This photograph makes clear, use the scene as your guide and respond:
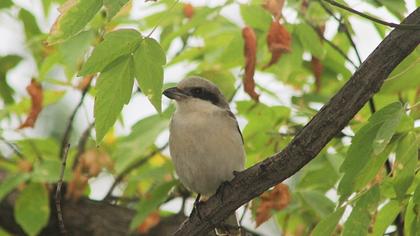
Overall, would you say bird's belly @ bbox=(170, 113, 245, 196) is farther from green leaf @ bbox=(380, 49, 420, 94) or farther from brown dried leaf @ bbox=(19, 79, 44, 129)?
green leaf @ bbox=(380, 49, 420, 94)

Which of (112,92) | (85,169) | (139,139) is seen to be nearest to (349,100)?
(112,92)

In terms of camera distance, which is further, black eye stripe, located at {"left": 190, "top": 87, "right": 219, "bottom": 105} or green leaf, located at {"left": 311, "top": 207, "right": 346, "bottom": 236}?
black eye stripe, located at {"left": 190, "top": 87, "right": 219, "bottom": 105}

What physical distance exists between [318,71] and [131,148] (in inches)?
49.1

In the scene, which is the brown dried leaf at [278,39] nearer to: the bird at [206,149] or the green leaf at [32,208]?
the bird at [206,149]

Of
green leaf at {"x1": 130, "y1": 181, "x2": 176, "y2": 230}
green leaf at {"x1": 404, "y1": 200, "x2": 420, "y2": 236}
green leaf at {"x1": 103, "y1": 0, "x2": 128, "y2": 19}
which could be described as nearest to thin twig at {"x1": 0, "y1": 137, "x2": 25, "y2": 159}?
green leaf at {"x1": 130, "y1": 181, "x2": 176, "y2": 230}

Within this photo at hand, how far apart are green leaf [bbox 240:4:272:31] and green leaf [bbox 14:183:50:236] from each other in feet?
5.38

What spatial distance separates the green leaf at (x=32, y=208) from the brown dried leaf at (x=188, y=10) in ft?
4.62

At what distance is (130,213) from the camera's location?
5.25 metres

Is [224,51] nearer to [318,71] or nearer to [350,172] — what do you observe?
[318,71]

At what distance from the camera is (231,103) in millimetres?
4863

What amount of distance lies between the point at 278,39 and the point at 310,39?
1.23 feet

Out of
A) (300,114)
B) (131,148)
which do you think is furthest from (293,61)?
(131,148)

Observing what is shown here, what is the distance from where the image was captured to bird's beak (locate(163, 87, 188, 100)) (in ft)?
15.2

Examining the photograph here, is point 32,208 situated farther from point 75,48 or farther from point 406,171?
point 406,171
